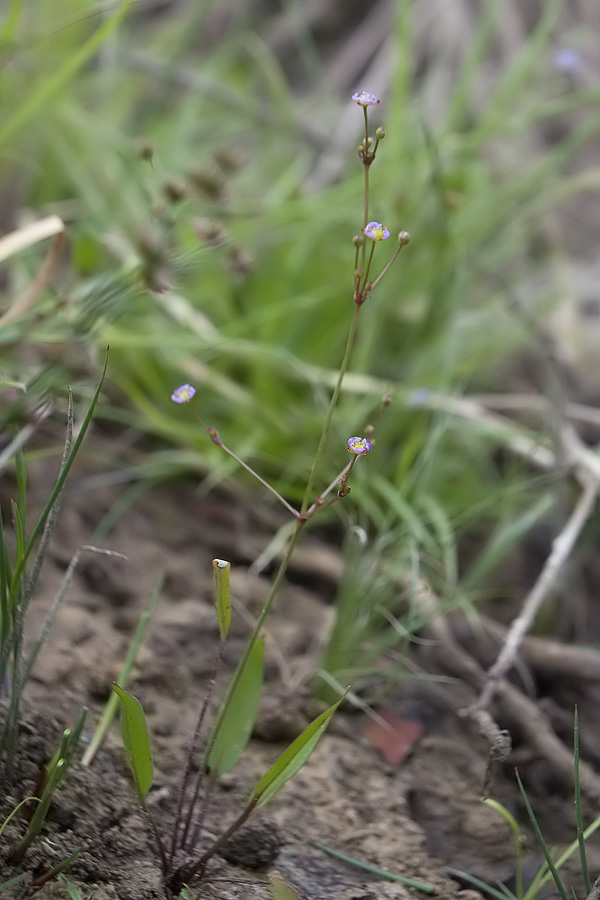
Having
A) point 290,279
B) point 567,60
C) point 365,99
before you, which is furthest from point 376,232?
point 567,60

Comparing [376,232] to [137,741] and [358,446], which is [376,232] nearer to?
[358,446]

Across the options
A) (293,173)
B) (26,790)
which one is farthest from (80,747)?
(293,173)

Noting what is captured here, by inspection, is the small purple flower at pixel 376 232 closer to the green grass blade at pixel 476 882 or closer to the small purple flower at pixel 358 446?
the small purple flower at pixel 358 446

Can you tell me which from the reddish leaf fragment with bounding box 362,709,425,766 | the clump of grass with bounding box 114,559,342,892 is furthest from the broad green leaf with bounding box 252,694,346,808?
the reddish leaf fragment with bounding box 362,709,425,766

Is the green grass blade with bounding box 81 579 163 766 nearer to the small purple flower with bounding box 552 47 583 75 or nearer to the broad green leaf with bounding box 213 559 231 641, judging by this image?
the broad green leaf with bounding box 213 559 231 641

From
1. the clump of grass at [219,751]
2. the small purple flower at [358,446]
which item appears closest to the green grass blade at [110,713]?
the clump of grass at [219,751]

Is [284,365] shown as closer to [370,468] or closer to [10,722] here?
[370,468]

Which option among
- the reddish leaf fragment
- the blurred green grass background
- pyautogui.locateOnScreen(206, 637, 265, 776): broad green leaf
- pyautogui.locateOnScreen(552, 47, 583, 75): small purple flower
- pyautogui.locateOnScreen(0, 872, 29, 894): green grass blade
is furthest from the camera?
pyautogui.locateOnScreen(552, 47, 583, 75): small purple flower
